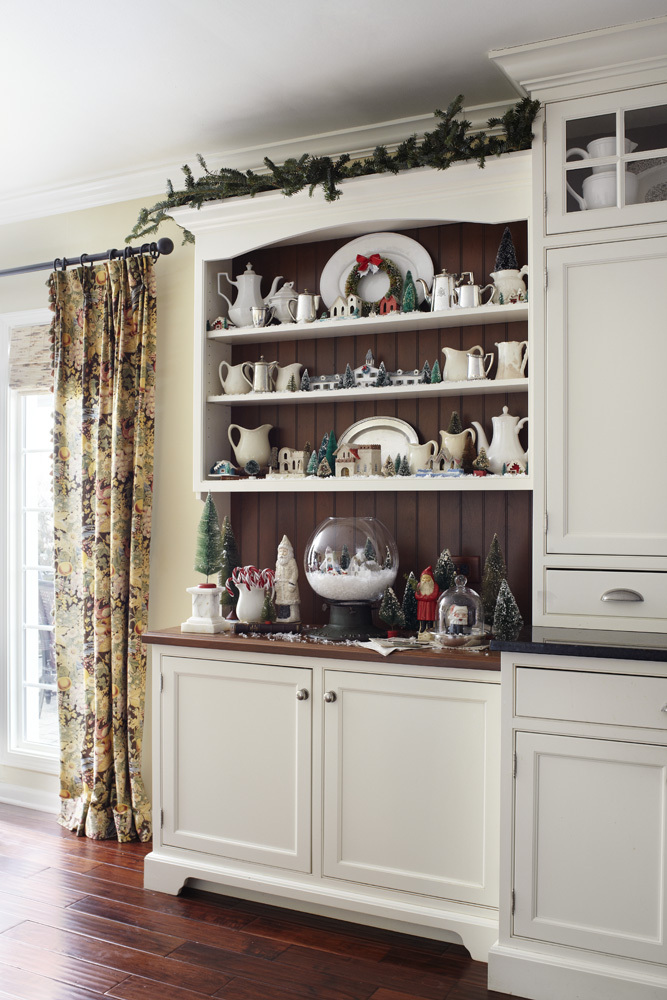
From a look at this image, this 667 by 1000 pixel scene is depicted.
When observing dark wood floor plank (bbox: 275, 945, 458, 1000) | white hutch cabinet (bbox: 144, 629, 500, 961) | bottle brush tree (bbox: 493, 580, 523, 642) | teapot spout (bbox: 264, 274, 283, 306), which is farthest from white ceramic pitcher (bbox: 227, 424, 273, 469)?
dark wood floor plank (bbox: 275, 945, 458, 1000)

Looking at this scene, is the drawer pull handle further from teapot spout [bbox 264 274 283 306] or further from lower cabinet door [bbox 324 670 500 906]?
teapot spout [bbox 264 274 283 306]

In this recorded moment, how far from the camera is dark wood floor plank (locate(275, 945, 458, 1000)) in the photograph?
234 cm

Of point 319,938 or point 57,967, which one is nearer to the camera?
point 57,967

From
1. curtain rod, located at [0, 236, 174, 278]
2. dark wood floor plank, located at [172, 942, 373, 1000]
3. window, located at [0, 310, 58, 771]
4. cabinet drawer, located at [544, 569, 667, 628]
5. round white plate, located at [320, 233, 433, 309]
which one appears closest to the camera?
dark wood floor plank, located at [172, 942, 373, 1000]

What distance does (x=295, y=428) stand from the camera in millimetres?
3311

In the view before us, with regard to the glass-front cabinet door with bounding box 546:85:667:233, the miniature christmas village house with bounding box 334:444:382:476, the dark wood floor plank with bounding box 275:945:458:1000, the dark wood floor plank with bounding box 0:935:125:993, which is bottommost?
the dark wood floor plank with bounding box 0:935:125:993

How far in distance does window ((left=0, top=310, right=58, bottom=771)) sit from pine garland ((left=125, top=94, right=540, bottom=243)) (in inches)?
41.9

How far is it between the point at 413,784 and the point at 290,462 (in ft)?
4.15

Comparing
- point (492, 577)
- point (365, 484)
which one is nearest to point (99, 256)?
point (365, 484)

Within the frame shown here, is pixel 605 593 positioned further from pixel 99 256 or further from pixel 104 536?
pixel 99 256

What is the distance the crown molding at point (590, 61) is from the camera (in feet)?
7.76

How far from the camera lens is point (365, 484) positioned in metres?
2.93

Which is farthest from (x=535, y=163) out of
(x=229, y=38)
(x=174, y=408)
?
(x=174, y=408)

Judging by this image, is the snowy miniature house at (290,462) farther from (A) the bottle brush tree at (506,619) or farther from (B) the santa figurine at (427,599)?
(A) the bottle brush tree at (506,619)
